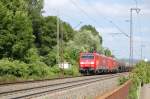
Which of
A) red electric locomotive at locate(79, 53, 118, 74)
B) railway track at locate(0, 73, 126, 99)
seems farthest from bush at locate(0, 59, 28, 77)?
red electric locomotive at locate(79, 53, 118, 74)

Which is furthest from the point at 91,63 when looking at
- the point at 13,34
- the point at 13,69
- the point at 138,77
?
the point at 138,77

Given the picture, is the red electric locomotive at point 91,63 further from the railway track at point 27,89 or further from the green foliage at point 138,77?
the railway track at point 27,89

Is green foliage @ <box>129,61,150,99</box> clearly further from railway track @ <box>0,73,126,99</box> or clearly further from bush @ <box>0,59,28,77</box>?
bush @ <box>0,59,28,77</box>

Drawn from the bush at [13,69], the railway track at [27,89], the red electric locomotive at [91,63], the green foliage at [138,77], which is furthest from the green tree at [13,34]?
the railway track at [27,89]

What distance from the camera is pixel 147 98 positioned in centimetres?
3297

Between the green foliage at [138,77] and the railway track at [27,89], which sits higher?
the green foliage at [138,77]

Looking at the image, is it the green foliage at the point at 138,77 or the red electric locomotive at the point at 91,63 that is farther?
the red electric locomotive at the point at 91,63

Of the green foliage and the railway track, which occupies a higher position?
the green foliage

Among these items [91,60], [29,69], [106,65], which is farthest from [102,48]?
[29,69]

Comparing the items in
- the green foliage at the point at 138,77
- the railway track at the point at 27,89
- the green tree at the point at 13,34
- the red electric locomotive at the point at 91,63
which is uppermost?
the green tree at the point at 13,34

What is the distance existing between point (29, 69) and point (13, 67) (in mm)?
6087

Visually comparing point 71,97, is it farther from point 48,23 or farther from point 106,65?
point 48,23

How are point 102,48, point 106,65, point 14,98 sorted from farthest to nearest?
1. point 102,48
2. point 106,65
3. point 14,98

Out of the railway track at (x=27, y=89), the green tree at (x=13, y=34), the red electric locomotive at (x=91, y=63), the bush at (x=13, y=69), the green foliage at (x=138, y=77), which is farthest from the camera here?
the red electric locomotive at (x=91, y=63)
